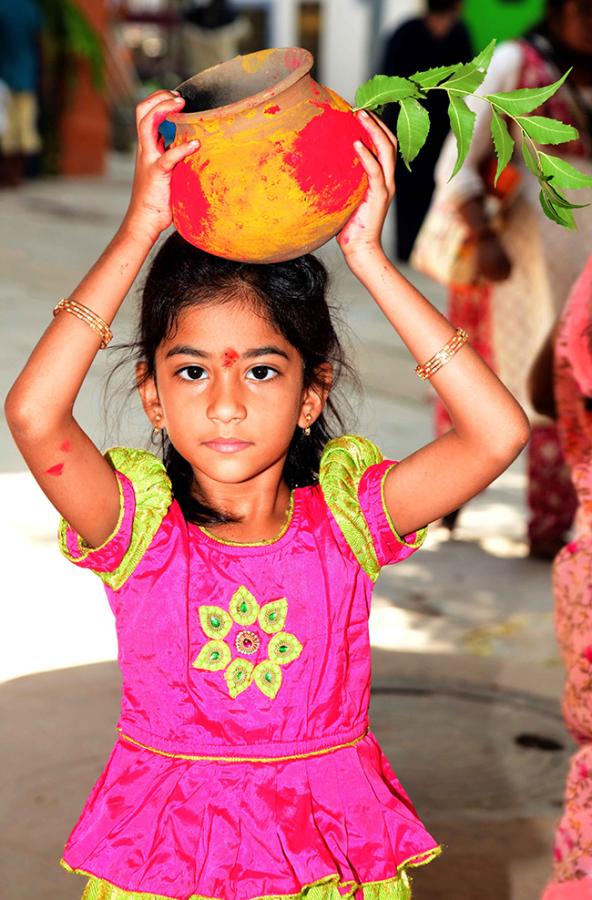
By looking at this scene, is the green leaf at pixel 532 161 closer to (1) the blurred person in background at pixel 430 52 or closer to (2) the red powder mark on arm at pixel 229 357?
(2) the red powder mark on arm at pixel 229 357

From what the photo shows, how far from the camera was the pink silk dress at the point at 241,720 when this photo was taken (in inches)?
81.7

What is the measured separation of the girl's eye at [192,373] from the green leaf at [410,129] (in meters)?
0.45

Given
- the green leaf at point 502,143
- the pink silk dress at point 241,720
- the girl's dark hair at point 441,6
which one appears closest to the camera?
the green leaf at point 502,143

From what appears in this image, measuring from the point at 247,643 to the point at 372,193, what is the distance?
688 millimetres

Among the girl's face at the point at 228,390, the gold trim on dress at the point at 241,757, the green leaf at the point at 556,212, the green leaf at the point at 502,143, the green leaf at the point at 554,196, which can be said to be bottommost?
the gold trim on dress at the point at 241,757

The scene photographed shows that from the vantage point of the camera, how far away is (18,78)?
14727mm

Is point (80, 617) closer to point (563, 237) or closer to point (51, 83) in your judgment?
point (563, 237)

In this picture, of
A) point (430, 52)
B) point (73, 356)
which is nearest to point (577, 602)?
point (73, 356)

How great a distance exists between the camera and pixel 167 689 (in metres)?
2.17

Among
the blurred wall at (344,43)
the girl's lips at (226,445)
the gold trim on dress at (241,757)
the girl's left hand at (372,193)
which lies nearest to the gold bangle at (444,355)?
the girl's left hand at (372,193)

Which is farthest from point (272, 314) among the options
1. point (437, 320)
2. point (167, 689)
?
point (167, 689)

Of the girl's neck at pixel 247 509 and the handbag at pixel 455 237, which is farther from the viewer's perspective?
the handbag at pixel 455 237

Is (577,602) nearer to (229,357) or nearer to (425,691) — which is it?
(229,357)

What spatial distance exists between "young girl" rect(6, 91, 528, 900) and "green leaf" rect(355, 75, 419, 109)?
33 millimetres
